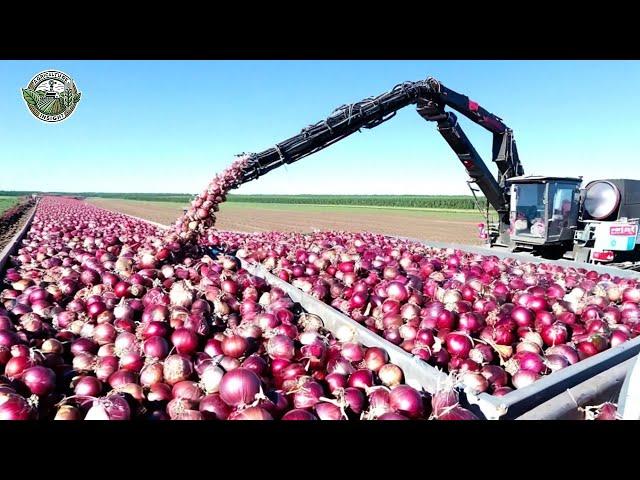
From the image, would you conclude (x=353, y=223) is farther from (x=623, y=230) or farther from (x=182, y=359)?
(x=182, y=359)

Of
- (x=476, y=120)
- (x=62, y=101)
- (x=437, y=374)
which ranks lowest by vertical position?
(x=437, y=374)

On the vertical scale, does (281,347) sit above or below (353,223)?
below

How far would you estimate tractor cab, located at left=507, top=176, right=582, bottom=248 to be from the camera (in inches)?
312

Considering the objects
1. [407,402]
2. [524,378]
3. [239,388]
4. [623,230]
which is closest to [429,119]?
[623,230]

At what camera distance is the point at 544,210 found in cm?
798

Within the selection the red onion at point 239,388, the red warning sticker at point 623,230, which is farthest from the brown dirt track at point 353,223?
the red onion at point 239,388

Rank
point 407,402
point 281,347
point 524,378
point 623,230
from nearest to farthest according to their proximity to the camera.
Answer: point 407,402 < point 524,378 < point 281,347 < point 623,230

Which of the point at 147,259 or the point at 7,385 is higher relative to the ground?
the point at 147,259
